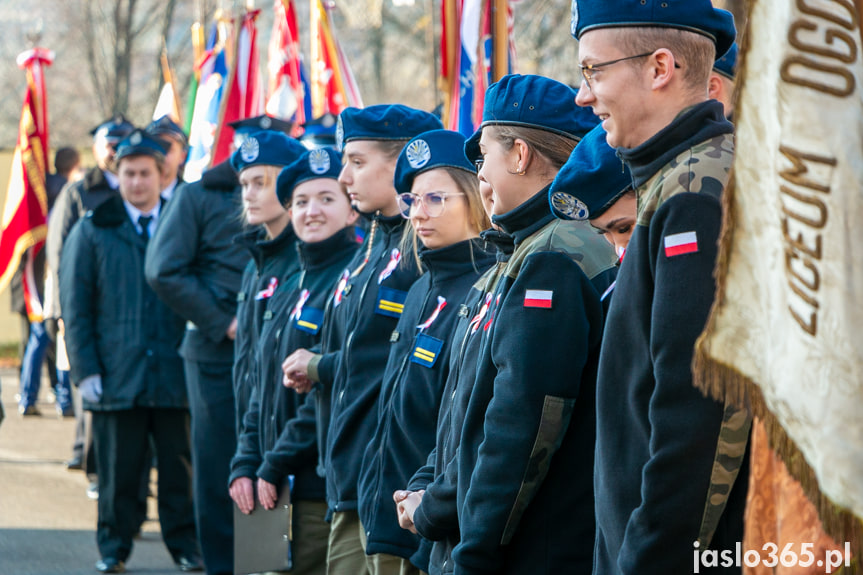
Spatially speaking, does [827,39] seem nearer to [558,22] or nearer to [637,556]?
[637,556]

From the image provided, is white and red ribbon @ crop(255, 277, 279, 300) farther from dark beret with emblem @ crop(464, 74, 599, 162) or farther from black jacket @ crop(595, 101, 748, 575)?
black jacket @ crop(595, 101, 748, 575)

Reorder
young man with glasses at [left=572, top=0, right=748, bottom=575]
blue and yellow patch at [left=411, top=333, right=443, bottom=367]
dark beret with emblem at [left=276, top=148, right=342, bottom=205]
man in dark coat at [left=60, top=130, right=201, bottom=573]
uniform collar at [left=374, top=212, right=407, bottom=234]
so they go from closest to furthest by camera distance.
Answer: young man with glasses at [left=572, top=0, right=748, bottom=575] < blue and yellow patch at [left=411, top=333, right=443, bottom=367] < uniform collar at [left=374, top=212, right=407, bottom=234] < dark beret with emblem at [left=276, top=148, right=342, bottom=205] < man in dark coat at [left=60, top=130, right=201, bottom=573]

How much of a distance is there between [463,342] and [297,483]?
2035 mm

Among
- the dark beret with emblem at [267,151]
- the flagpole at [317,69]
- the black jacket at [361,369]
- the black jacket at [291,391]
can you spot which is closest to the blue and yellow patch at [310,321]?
the black jacket at [291,391]

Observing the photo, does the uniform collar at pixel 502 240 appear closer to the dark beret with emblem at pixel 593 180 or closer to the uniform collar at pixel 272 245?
the dark beret with emblem at pixel 593 180

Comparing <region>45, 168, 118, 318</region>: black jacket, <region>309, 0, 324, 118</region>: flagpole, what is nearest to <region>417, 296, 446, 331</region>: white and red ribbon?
<region>45, 168, 118, 318</region>: black jacket

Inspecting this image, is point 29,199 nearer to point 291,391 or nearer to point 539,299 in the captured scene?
point 291,391

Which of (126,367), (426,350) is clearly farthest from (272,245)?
(426,350)

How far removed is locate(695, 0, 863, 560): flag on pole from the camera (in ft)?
6.21

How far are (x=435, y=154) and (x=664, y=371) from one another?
2057mm

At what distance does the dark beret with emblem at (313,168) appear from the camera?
18.6ft

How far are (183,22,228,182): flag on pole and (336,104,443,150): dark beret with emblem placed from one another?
4.58m

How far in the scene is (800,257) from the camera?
6.37ft

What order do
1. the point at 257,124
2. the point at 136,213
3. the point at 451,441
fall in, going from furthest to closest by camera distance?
the point at 257,124 < the point at 136,213 < the point at 451,441
